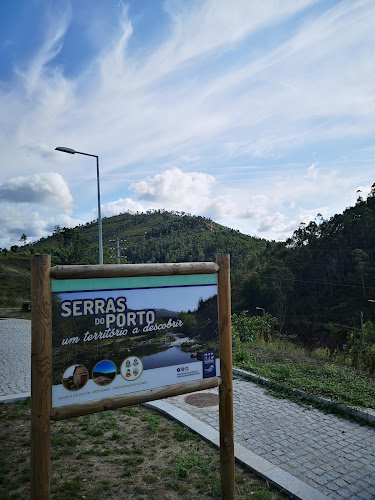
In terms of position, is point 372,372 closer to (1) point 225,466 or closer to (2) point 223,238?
(1) point 225,466

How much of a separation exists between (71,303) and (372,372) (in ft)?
24.1

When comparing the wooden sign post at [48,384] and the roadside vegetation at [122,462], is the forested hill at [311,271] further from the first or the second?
the wooden sign post at [48,384]

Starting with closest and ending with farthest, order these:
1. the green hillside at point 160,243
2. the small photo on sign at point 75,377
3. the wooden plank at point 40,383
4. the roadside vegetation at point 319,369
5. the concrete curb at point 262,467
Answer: the wooden plank at point 40,383, the small photo on sign at point 75,377, the concrete curb at point 262,467, the roadside vegetation at point 319,369, the green hillside at point 160,243

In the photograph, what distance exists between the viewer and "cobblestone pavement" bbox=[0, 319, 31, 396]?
762 cm

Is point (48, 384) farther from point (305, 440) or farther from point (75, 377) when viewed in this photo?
point (305, 440)

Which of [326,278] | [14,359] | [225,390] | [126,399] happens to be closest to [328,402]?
[225,390]

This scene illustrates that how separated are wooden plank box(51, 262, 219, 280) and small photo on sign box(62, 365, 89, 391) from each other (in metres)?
0.70

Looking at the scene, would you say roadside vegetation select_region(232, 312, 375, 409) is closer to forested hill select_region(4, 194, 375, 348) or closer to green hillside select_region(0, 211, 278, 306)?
forested hill select_region(4, 194, 375, 348)

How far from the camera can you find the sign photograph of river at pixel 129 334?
2.84m

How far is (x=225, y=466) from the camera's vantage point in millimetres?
3443

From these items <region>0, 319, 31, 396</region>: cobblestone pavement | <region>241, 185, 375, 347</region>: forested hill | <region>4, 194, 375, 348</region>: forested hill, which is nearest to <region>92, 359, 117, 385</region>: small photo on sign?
<region>0, 319, 31, 396</region>: cobblestone pavement

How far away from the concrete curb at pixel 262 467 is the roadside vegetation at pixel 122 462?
3.3 inches

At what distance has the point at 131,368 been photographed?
10.1ft

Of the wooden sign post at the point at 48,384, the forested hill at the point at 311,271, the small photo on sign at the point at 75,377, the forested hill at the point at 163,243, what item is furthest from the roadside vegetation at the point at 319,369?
the forested hill at the point at 163,243
